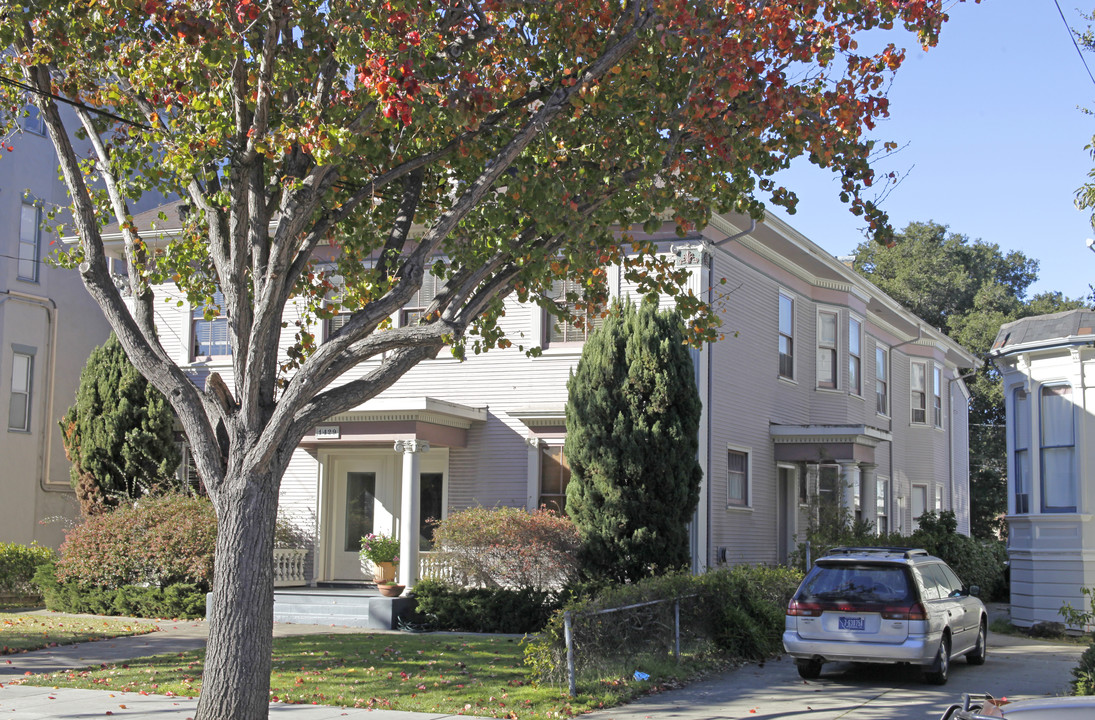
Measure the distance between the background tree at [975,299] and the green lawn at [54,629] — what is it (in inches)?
1399

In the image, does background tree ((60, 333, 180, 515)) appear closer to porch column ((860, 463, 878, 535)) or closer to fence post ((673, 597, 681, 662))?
fence post ((673, 597, 681, 662))

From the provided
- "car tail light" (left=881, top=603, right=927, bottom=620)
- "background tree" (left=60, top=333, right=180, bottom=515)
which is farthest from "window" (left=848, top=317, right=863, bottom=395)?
"background tree" (left=60, top=333, right=180, bottom=515)

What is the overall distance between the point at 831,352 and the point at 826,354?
0.13 metres

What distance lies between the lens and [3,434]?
24.5m

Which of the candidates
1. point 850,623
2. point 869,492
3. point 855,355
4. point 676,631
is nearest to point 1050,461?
point 869,492

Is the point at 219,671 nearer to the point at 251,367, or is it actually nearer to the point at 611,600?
the point at 251,367

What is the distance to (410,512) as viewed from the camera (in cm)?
1842

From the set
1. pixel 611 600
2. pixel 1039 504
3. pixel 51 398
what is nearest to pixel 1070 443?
pixel 1039 504

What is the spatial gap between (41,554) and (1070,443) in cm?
1907

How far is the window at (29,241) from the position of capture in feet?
82.9

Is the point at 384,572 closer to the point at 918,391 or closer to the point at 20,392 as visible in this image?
the point at 20,392

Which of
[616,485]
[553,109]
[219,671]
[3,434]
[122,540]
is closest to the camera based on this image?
[219,671]

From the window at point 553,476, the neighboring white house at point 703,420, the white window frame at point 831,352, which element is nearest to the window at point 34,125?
the neighboring white house at point 703,420

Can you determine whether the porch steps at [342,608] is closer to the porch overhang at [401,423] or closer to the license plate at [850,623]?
the porch overhang at [401,423]
